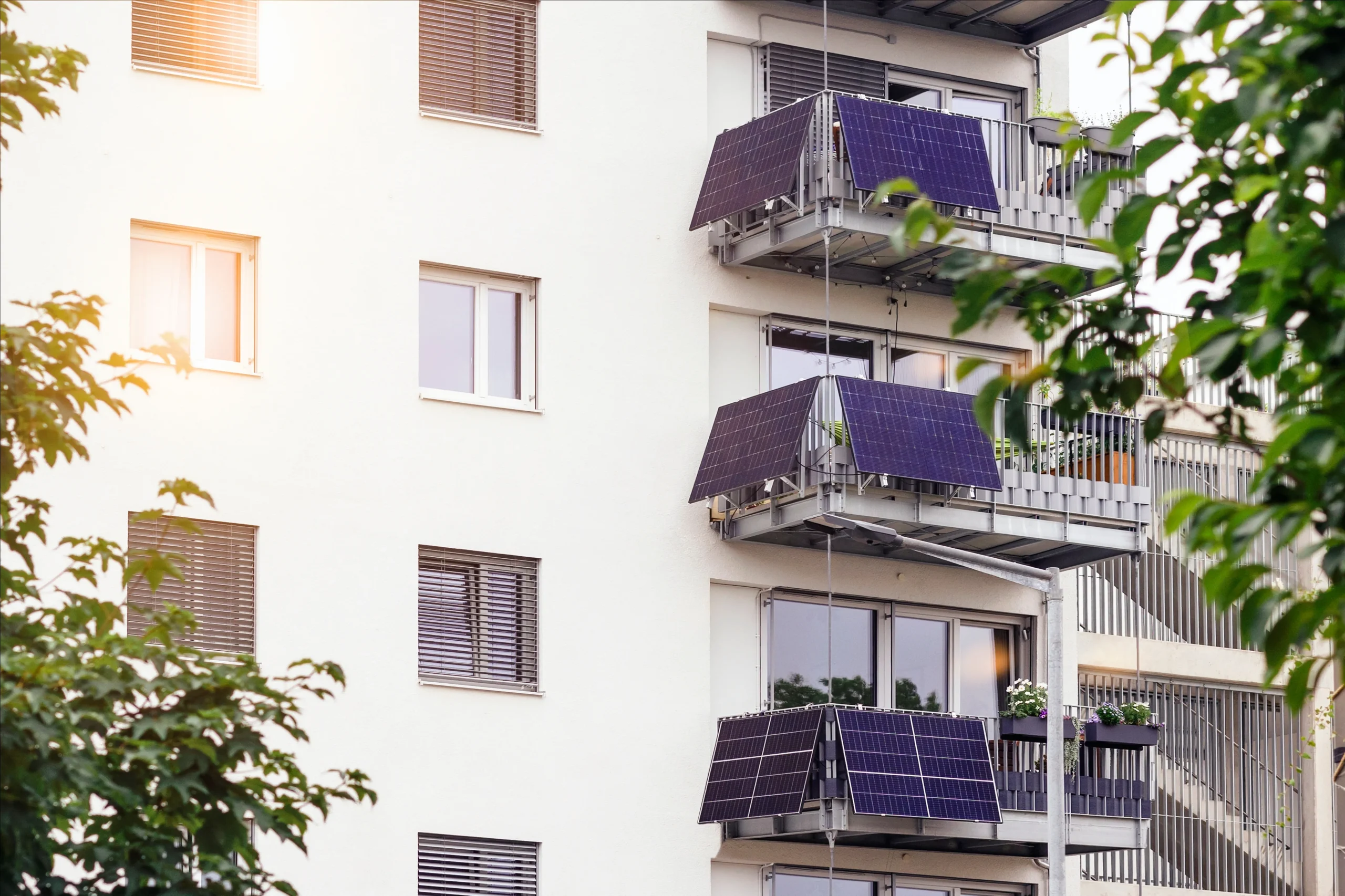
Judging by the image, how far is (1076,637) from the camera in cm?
3061

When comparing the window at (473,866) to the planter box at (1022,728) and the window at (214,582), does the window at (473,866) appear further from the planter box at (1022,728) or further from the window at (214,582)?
the planter box at (1022,728)

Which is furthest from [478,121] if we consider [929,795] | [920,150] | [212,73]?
[929,795]

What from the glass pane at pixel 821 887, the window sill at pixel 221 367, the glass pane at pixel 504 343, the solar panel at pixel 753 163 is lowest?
the glass pane at pixel 821 887

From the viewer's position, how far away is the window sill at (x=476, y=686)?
2509 centimetres

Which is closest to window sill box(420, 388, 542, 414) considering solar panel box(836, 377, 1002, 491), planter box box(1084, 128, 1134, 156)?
solar panel box(836, 377, 1002, 491)

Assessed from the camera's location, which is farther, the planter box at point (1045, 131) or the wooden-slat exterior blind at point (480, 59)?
the planter box at point (1045, 131)

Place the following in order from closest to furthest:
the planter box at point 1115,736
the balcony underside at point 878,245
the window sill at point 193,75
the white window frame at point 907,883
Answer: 1. the window sill at point 193,75
2. the balcony underside at point 878,245
3. the white window frame at point 907,883
4. the planter box at point 1115,736

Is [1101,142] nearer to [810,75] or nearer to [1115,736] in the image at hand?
[810,75]

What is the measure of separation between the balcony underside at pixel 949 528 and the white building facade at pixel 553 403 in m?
0.06

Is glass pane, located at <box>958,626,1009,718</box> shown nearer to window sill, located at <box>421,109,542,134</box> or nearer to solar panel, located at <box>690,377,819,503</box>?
solar panel, located at <box>690,377,819,503</box>

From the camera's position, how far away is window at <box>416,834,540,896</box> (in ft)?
81.6

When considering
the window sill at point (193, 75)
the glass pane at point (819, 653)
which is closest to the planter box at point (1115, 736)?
the glass pane at point (819, 653)

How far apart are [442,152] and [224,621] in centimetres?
565

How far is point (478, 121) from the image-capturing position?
2658 centimetres
